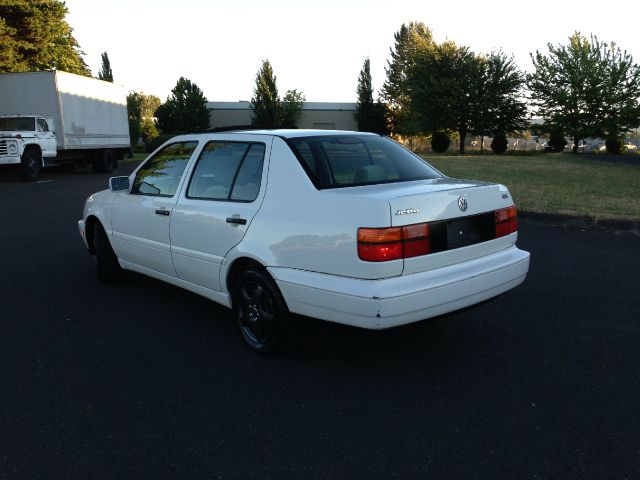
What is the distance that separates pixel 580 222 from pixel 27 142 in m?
17.0

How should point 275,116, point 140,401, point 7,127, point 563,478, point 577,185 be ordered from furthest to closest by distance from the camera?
point 275,116
point 7,127
point 577,185
point 140,401
point 563,478

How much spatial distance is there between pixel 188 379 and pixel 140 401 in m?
0.38

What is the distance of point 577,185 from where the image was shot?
1489 centimetres

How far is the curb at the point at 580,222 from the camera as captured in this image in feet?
27.9

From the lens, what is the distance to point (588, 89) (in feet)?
129

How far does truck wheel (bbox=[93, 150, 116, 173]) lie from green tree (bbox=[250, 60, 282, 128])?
3626cm

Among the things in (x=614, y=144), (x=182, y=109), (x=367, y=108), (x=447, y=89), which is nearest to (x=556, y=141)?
(x=614, y=144)

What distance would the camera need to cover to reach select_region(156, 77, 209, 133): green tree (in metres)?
53.7

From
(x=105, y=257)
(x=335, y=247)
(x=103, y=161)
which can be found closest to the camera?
(x=335, y=247)

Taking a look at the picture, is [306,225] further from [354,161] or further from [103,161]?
[103,161]

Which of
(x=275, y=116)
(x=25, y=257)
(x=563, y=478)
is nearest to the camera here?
(x=563, y=478)

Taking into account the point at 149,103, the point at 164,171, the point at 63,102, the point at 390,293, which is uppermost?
the point at 149,103

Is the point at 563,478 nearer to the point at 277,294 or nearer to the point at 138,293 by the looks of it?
the point at 277,294

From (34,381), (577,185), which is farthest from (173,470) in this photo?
(577,185)
